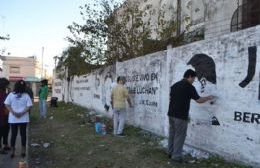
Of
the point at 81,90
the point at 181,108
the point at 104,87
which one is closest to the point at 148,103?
the point at 181,108

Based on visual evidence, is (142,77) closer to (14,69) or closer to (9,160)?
(9,160)

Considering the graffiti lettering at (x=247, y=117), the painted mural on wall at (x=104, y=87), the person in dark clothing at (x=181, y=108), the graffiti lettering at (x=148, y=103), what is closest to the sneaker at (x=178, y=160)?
the person in dark clothing at (x=181, y=108)

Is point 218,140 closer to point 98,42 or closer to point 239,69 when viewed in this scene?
point 239,69

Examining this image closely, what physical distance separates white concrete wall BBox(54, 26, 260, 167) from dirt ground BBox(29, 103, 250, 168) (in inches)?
17.9

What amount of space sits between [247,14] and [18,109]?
8.73 m

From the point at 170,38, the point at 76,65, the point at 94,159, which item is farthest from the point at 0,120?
the point at 76,65

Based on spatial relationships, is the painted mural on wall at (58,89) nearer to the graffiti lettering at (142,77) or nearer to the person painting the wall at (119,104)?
the graffiti lettering at (142,77)

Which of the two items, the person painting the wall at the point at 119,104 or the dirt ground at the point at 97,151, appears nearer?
the dirt ground at the point at 97,151

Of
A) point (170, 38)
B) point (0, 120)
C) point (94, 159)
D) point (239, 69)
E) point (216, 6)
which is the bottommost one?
point (94, 159)

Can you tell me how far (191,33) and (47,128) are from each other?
24.4 ft

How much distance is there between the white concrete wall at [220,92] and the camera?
8.01m

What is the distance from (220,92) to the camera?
29.7ft

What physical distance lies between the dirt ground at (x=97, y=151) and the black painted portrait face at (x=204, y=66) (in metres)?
1.74

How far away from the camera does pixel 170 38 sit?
708 inches
